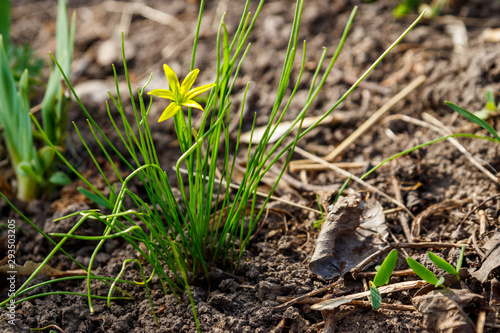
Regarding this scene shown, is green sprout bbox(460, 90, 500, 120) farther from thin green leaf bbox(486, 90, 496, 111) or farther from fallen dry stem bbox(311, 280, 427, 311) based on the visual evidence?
fallen dry stem bbox(311, 280, 427, 311)

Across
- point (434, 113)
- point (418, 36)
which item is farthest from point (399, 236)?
point (418, 36)

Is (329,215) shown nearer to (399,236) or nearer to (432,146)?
(399,236)

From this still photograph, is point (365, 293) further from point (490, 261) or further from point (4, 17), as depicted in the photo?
Result: point (4, 17)

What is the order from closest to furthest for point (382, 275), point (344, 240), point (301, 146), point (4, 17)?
point (382, 275)
point (344, 240)
point (301, 146)
point (4, 17)

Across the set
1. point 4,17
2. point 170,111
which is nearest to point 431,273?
point 170,111

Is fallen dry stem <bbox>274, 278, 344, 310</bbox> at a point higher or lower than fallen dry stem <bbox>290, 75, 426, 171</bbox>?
→ lower

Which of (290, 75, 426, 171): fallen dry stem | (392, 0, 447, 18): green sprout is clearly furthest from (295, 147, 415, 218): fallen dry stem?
(392, 0, 447, 18): green sprout
